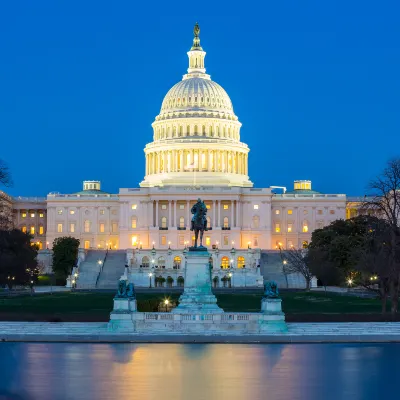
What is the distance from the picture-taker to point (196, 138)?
18162 cm

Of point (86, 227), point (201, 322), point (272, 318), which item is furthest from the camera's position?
Answer: point (86, 227)

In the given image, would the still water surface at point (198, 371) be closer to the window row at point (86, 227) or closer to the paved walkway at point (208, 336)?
the paved walkway at point (208, 336)

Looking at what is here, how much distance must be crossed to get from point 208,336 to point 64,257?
91.9 metres

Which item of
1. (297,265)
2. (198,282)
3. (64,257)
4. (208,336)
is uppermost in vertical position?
(64,257)

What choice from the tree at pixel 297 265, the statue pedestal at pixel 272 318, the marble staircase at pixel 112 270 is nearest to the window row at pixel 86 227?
the marble staircase at pixel 112 270

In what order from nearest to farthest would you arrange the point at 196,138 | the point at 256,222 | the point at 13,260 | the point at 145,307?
the point at 145,307 → the point at 13,260 → the point at 256,222 → the point at 196,138

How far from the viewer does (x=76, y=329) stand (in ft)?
172

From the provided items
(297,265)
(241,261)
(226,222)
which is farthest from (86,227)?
(297,265)

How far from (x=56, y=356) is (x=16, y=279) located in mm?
57105

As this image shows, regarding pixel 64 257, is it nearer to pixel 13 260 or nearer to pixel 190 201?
pixel 190 201

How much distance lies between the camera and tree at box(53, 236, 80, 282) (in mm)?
138625

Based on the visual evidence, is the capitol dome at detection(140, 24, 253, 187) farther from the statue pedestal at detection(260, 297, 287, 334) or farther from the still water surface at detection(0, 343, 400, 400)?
the still water surface at detection(0, 343, 400, 400)

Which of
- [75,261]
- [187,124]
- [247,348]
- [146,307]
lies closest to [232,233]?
[187,124]

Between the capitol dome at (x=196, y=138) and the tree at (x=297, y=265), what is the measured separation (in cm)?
3843
